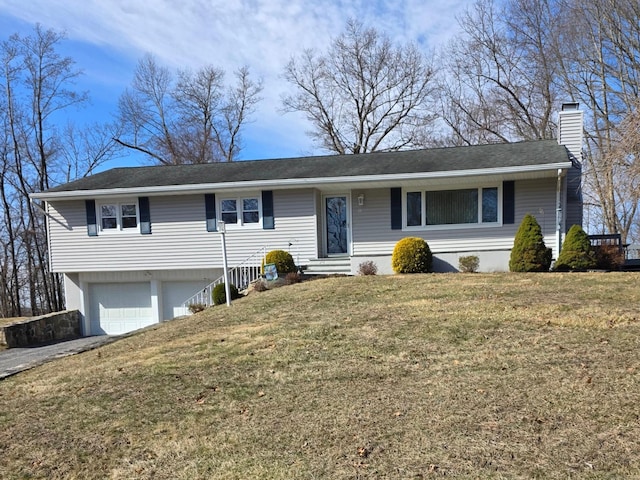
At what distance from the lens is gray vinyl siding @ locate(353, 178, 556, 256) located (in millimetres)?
11477

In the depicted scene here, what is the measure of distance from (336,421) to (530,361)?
83.6 inches

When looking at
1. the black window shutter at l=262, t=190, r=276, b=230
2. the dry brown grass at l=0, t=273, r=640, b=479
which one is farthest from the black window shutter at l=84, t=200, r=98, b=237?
the dry brown grass at l=0, t=273, r=640, b=479

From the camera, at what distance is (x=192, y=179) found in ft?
43.7

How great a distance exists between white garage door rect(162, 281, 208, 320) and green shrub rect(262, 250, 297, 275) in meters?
3.59

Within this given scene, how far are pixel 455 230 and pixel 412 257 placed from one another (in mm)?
1895

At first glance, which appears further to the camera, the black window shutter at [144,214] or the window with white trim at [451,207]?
the black window shutter at [144,214]

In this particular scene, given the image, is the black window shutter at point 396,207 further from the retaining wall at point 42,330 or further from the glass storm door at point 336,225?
the retaining wall at point 42,330

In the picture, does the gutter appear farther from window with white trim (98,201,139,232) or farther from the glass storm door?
window with white trim (98,201,139,232)

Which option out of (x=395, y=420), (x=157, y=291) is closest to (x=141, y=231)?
(x=157, y=291)

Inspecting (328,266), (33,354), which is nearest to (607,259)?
(328,266)

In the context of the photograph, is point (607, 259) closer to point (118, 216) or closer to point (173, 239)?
point (173, 239)

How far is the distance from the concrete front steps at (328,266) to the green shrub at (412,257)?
59.3 inches

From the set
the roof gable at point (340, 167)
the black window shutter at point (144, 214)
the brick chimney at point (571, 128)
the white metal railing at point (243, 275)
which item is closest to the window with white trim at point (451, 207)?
the roof gable at point (340, 167)

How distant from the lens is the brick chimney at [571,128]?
12.2 meters
